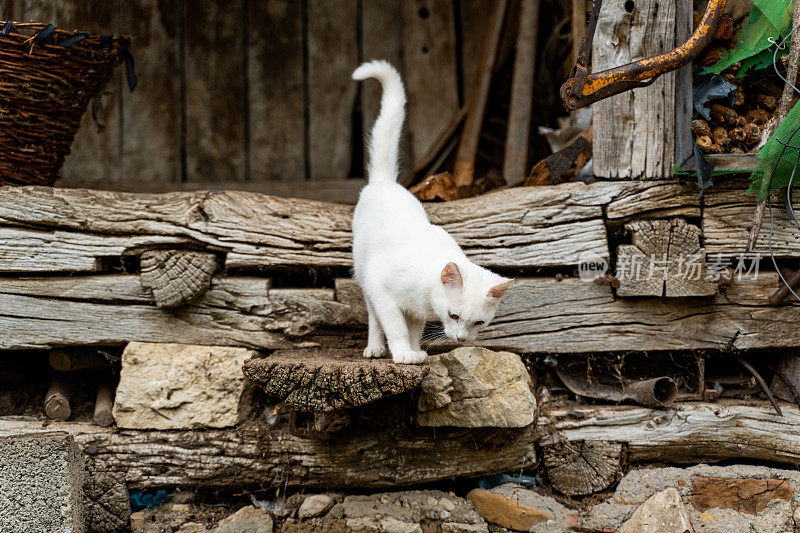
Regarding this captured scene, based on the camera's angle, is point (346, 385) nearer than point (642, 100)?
Yes

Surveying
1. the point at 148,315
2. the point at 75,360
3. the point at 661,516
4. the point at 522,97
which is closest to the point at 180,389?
the point at 148,315

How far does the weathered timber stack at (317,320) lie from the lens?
2988 millimetres

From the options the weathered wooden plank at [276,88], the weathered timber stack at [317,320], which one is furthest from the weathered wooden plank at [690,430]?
the weathered wooden plank at [276,88]

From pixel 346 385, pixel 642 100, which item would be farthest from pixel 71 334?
pixel 642 100

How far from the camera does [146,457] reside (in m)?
2.97

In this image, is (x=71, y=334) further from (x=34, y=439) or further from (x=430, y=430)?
(x=430, y=430)

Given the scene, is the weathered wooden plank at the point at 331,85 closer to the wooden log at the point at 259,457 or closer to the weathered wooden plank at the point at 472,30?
the weathered wooden plank at the point at 472,30

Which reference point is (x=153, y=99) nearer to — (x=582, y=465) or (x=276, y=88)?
(x=276, y=88)

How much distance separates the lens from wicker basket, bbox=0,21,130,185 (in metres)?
2.89

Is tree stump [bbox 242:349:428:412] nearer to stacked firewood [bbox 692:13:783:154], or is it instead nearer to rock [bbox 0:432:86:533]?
rock [bbox 0:432:86:533]

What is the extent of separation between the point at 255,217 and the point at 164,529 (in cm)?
143

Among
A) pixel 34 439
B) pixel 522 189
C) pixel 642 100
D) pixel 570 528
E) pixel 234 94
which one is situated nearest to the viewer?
pixel 34 439

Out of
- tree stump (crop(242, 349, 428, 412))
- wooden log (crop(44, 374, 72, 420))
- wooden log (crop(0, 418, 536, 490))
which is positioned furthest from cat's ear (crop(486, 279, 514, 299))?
wooden log (crop(44, 374, 72, 420))

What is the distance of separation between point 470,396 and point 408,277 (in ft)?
2.11
